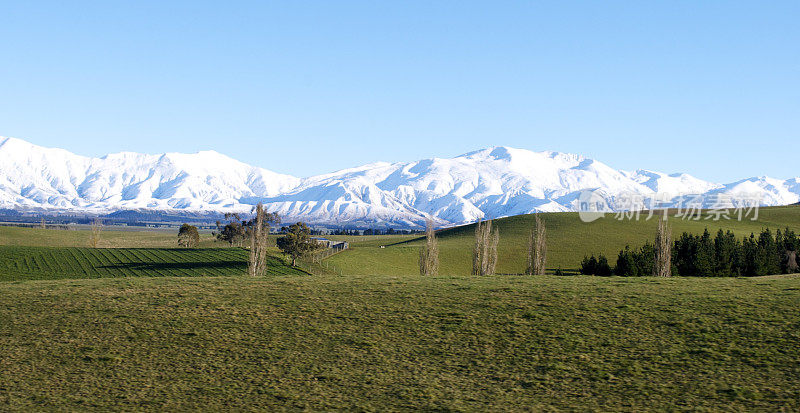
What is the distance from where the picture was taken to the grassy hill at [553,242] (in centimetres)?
11100

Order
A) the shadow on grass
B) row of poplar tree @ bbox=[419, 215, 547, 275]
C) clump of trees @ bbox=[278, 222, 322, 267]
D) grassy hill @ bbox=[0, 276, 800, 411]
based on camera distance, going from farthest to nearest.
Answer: clump of trees @ bbox=[278, 222, 322, 267] → the shadow on grass → row of poplar tree @ bbox=[419, 215, 547, 275] → grassy hill @ bbox=[0, 276, 800, 411]

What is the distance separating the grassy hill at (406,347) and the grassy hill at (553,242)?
6773 centimetres

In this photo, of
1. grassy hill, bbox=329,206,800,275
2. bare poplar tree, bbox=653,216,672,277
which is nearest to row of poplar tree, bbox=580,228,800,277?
bare poplar tree, bbox=653,216,672,277

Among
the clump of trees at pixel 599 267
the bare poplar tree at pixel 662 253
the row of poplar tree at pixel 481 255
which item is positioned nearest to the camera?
the row of poplar tree at pixel 481 255

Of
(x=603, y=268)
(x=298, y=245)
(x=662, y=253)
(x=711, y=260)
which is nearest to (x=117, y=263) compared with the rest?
(x=298, y=245)

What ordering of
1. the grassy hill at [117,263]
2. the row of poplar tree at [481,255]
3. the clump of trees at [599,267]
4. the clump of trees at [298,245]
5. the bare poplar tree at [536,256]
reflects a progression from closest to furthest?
the row of poplar tree at [481,255]
the bare poplar tree at [536,256]
the grassy hill at [117,263]
the clump of trees at [599,267]
the clump of trees at [298,245]

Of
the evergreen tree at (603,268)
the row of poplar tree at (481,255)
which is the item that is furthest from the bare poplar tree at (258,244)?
the evergreen tree at (603,268)

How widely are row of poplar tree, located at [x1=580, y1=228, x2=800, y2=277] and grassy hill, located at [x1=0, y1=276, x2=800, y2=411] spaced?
51.8 meters

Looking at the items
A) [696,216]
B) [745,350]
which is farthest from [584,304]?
[696,216]

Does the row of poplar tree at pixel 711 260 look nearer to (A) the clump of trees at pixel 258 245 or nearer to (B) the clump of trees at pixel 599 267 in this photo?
(B) the clump of trees at pixel 599 267

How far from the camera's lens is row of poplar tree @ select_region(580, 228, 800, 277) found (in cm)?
8656

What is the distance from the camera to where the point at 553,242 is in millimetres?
132250

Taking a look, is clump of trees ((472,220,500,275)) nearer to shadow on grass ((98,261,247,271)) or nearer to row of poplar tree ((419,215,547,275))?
row of poplar tree ((419,215,547,275))

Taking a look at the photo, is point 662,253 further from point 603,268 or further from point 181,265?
point 181,265
